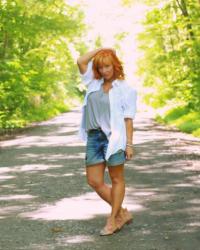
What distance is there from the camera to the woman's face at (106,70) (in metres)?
6.61

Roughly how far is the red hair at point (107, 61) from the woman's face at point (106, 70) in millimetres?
24

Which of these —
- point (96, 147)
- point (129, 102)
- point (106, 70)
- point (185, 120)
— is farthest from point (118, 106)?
point (185, 120)

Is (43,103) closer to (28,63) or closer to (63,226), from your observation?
(28,63)

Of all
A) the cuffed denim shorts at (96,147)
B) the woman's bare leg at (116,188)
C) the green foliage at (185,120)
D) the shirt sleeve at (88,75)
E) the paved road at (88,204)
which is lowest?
the green foliage at (185,120)

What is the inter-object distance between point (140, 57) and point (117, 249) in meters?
51.1

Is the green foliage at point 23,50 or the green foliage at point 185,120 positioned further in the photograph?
the green foliage at point 23,50

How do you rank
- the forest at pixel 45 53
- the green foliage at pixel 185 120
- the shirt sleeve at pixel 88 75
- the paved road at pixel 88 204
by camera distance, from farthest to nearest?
1. the forest at pixel 45 53
2. the green foliage at pixel 185 120
3. the shirt sleeve at pixel 88 75
4. the paved road at pixel 88 204

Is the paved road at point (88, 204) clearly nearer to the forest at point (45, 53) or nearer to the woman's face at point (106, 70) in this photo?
the woman's face at point (106, 70)

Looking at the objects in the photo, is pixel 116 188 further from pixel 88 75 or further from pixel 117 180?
pixel 88 75

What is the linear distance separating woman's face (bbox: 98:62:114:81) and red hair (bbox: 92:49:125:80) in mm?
24

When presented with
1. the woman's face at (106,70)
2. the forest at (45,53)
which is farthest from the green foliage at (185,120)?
the woman's face at (106,70)

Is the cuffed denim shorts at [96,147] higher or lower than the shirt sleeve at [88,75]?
lower

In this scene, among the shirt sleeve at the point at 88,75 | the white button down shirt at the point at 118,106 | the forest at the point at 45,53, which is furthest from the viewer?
the forest at the point at 45,53

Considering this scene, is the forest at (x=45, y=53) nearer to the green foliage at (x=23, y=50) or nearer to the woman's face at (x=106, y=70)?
the green foliage at (x=23, y=50)
